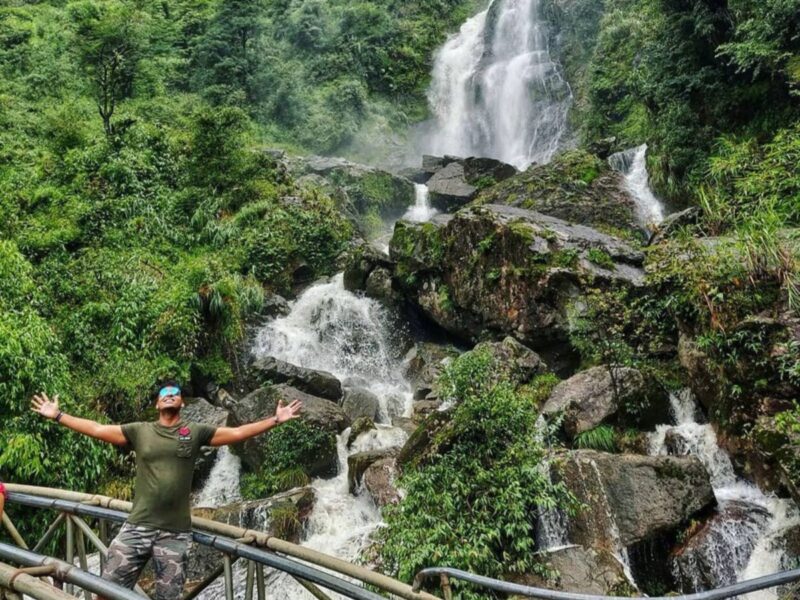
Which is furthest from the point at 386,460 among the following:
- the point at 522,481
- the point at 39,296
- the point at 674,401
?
the point at 39,296

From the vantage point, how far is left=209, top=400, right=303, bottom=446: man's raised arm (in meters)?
3.25

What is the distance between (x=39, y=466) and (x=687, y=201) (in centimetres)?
1479

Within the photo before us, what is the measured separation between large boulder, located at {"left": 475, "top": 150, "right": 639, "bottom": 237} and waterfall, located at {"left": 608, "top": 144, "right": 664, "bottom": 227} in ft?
0.93

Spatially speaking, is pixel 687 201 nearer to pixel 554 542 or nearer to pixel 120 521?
pixel 554 542

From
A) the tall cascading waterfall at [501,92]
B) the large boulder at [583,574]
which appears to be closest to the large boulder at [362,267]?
the large boulder at [583,574]

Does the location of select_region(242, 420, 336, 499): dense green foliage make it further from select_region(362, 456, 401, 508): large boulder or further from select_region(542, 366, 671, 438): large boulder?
select_region(542, 366, 671, 438): large boulder

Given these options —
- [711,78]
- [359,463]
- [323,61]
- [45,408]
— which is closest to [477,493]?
[359,463]

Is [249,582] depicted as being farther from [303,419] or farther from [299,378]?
[299,378]

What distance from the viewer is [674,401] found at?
882cm

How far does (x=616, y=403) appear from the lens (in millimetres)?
8508

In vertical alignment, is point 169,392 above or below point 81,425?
above

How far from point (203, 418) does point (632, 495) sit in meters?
7.62

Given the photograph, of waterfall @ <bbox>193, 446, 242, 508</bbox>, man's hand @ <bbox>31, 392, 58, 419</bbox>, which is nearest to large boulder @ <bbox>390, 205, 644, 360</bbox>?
waterfall @ <bbox>193, 446, 242, 508</bbox>

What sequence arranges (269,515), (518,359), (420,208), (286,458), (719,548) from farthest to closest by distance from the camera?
(420,208) → (518,359) → (286,458) → (269,515) → (719,548)
